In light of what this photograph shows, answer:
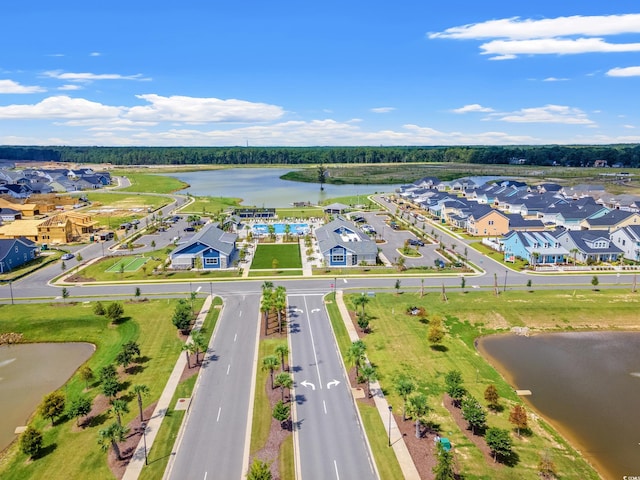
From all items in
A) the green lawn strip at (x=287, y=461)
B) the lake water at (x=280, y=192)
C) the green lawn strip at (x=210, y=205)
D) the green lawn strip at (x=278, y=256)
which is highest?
the lake water at (x=280, y=192)

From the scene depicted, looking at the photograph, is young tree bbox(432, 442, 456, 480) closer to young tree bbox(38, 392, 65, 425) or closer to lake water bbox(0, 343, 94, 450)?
young tree bbox(38, 392, 65, 425)

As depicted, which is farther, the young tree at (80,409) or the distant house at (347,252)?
the distant house at (347,252)

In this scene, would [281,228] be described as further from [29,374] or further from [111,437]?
[111,437]

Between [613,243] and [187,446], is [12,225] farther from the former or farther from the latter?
[613,243]

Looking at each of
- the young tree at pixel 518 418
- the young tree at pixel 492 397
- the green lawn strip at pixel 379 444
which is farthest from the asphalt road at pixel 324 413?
the young tree at pixel 518 418

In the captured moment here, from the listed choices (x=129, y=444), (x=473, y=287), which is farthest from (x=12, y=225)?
(x=473, y=287)

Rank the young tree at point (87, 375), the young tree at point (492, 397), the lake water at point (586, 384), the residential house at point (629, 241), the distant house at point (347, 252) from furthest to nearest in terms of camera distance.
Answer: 1. the residential house at point (629, 241)
2. the distant house at point (347, 252)
3. the young tree at point (87, 375)
4. the young tree at point (492, 397)
5. the lake water at point (586, 384)

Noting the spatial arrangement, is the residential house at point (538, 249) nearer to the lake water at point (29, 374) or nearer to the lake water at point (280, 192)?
the lake water at point (29, 374)
